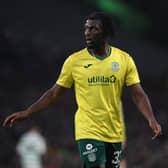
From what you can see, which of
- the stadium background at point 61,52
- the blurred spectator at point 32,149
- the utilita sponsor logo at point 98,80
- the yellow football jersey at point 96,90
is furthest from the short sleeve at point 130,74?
the stadium background at point 61,52

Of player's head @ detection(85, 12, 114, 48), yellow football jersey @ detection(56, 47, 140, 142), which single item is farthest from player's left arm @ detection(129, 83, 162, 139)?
player's head @ detection(85, 12, 114, 48)

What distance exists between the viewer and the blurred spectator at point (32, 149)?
18.1 metres

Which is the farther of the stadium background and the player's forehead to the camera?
the stadium background

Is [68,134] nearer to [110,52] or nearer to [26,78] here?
[26,78]

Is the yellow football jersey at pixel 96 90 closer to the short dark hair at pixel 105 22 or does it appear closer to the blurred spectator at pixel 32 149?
the short dark hair at pixel 105 22

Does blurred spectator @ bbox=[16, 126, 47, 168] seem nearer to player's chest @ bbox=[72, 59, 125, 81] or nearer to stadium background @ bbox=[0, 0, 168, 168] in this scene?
stadium background @ bbox=[0, 0, 168, 168]

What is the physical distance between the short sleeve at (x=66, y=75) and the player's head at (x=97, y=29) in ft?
0.82

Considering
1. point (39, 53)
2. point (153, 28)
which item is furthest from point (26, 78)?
point (153, 28)

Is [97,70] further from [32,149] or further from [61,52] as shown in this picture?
[61,52]

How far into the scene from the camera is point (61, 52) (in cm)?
2100

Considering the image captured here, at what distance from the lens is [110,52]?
9.34 meters

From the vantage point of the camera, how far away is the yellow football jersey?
9.16 meters

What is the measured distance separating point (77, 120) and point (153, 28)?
11775mm

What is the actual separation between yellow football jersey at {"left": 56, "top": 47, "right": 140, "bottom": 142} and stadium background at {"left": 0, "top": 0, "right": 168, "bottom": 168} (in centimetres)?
1047
